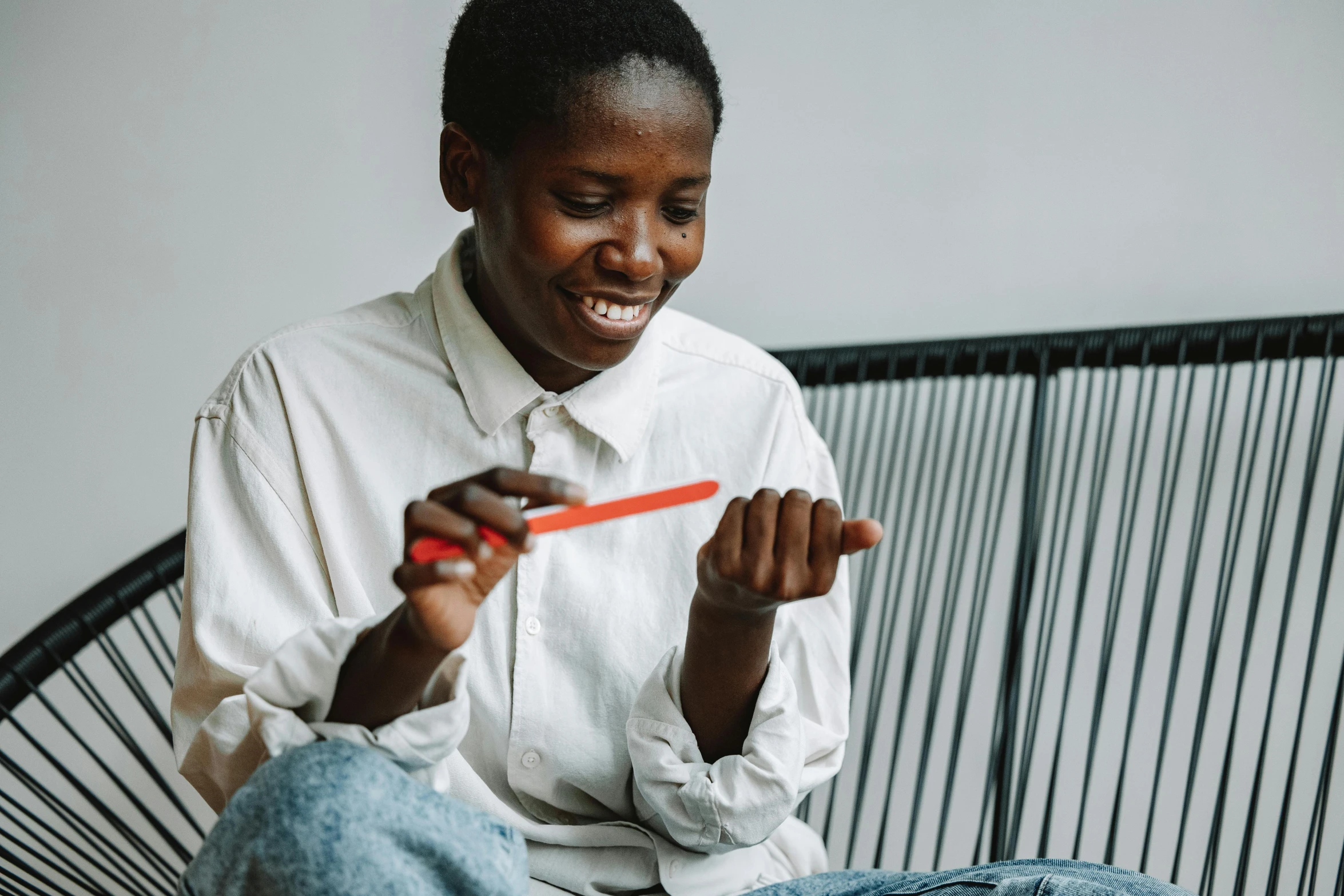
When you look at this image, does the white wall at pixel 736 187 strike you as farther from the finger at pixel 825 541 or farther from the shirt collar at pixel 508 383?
the finger at pixel 825 541

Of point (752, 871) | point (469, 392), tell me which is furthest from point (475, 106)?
point (752, 871)

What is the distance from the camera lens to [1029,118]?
1.26 m

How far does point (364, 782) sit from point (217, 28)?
4.01 feet

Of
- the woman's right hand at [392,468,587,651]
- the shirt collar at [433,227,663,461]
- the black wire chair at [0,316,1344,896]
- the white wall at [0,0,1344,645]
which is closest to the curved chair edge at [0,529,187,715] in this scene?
the black wire chair at [0,316,1344,896]

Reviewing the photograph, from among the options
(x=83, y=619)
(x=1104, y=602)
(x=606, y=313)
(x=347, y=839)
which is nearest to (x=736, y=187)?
(x=1104, y=602)

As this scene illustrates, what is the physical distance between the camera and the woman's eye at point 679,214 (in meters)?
0.76

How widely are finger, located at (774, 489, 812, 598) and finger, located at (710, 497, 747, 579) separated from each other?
0.07ft

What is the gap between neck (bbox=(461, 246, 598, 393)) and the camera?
83 cm

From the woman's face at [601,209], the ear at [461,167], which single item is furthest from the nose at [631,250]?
the ear at [461,167]

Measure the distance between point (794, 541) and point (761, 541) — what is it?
0.06 feet

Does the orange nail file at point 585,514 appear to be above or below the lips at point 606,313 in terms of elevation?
below

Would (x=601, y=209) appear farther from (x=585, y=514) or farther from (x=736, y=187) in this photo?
(x=736, y=187)

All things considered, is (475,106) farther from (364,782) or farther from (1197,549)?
(1197,549)

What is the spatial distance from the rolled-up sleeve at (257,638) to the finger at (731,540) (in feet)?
0.48
